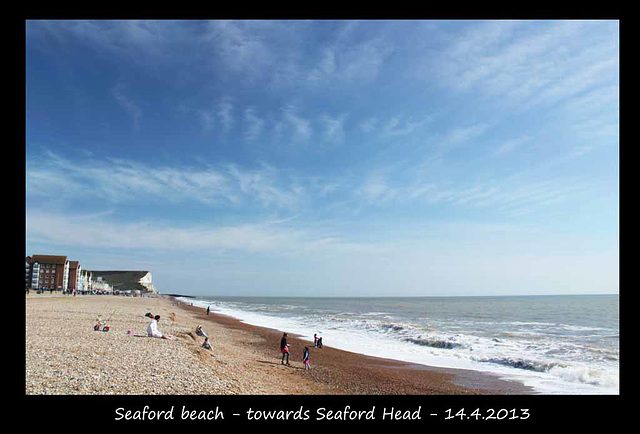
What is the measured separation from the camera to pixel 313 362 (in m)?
17.6

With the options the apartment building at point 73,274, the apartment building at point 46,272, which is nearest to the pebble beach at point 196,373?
the apartment building at point 46,272

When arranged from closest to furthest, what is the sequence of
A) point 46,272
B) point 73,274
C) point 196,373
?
point 196,373
point 46,272
point 73,274

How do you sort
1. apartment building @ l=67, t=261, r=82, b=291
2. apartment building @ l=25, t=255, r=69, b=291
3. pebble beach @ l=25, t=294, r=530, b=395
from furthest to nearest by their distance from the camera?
1. apartment building @ l=67, t=261, r=82, b=291
2. apartment building @ l=25, t=255, r=69, b=291
3. pebble beach @ l=25, t=294, r=530, b=395

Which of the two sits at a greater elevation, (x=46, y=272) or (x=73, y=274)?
(x=46, y=272)

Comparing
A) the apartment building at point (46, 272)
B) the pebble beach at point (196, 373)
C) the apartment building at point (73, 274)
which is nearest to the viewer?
the pebble beach at point (196, 373)

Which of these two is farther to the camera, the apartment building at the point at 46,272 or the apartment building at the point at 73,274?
the apartment building at the point at 73,274

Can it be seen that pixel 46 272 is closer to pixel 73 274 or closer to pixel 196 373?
pixel 73 274

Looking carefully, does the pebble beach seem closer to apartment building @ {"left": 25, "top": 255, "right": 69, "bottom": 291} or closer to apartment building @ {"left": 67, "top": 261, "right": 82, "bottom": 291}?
apartment building @ {"left": 25, "top": 255, "right": 69, "bottom": 291}

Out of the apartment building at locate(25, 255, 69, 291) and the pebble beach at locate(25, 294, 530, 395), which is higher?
the pebble beach at locate(25, 294, 530, 395)

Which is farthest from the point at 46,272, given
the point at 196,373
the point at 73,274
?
the point at 196,373

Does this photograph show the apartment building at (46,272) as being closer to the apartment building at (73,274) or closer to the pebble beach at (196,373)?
the apartment building at (73,274)

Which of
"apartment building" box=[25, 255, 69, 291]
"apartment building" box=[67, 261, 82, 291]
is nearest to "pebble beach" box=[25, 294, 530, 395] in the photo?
"apartment building" box=[25, 255, 69, 291]

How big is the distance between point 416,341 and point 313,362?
438 inches
